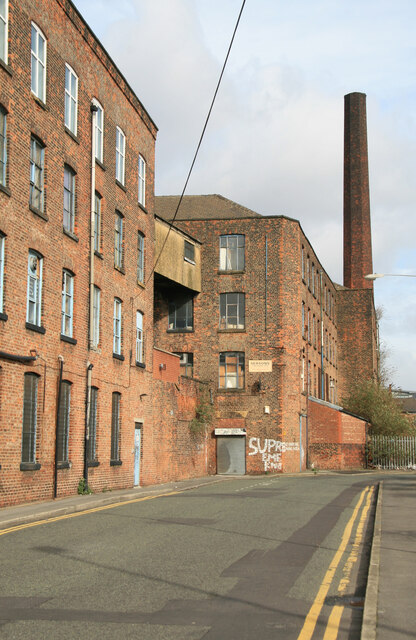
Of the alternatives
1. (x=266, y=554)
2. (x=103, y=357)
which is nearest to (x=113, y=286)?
(x=103, y=357)

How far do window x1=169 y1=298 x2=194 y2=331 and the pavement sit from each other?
1890cm

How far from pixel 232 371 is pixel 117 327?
1593cm

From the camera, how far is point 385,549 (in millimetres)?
11258

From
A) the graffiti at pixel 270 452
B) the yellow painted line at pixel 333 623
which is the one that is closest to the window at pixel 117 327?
the graffiti at pixel 270 452

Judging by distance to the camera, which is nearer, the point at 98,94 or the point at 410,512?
the point at 410,512

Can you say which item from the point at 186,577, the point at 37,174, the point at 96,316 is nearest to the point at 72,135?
the point at 37,174

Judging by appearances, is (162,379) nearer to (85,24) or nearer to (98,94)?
(98,94)

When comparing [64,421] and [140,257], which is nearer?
[64,421]

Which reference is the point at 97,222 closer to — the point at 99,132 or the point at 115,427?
the point at 99,132

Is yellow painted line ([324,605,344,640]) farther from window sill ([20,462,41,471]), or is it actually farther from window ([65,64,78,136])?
window ([65,64,78,136])

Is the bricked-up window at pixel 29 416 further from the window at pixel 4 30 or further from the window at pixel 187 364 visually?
the window at pixel 187 364

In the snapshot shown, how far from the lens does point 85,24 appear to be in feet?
77.9

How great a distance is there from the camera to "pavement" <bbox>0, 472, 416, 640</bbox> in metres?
6.79

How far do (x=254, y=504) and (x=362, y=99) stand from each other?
166 ft
